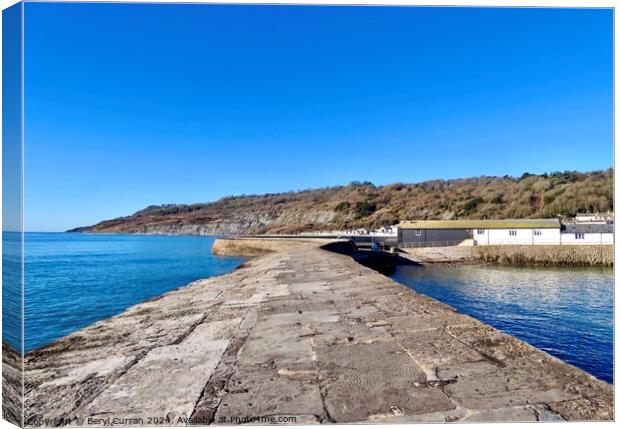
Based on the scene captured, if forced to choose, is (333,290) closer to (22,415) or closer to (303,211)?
(22,415)

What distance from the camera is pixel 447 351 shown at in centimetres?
296

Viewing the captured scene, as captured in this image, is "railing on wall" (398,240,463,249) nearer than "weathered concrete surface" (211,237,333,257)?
No

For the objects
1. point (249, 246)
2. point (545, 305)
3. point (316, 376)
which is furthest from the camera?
point (249, 246)

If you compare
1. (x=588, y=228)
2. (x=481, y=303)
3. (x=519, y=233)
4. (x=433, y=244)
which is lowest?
(x=481, y=303)

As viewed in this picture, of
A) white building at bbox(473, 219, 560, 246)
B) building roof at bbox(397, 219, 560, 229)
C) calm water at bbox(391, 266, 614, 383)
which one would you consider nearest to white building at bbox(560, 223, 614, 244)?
white building at bbox(473, 219, 560, 246)

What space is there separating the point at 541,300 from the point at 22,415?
17385 mm

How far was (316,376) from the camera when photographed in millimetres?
2592

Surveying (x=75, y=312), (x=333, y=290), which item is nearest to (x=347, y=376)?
(x=333, y=290)

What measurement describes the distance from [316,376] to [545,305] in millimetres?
14798

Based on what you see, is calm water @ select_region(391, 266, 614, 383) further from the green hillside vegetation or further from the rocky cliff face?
the rocky cliff face

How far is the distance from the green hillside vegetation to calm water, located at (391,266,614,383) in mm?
10184

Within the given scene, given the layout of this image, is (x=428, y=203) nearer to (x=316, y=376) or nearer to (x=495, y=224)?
(x=495, y=224)

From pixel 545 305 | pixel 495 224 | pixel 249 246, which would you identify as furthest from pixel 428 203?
pixel 545 305

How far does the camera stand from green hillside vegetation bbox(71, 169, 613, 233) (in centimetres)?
4162
